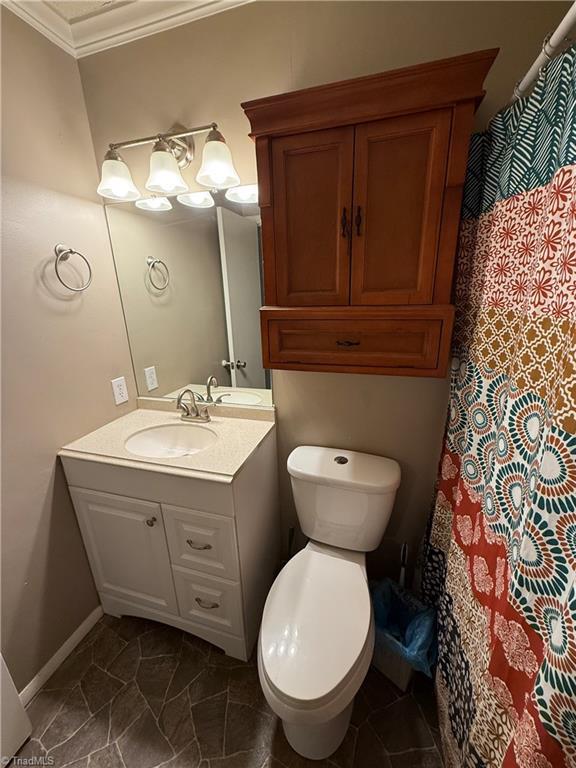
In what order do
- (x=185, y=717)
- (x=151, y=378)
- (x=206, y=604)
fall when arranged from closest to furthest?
(x=185, y=717) → (x=206, y=604) → (x=151, y=378)

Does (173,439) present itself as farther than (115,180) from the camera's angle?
Yes

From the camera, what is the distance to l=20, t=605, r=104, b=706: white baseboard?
119 centimetres

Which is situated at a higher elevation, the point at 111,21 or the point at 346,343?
the point at 111,21

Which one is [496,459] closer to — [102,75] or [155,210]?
[155,210]

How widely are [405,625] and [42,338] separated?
1836 mm

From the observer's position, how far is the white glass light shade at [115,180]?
118 centimetres

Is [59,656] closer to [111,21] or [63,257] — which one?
[63,257]

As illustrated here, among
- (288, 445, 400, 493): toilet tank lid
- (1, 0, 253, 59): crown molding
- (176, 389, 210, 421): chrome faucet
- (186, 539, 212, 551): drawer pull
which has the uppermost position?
(1, 0, 253, 59): crown molding

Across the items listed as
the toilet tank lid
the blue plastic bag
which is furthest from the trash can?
the toilet tank lid

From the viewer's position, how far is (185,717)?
1.13m

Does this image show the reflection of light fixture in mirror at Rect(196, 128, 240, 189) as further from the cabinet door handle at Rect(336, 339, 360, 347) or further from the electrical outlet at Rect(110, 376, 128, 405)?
the electrical outlet at Rect(110, 376, 128, 405)

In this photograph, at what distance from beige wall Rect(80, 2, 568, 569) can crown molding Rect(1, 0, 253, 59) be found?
24 mm

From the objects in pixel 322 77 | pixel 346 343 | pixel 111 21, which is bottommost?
pixel 346 343

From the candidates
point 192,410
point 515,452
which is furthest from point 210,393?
point 515,452
